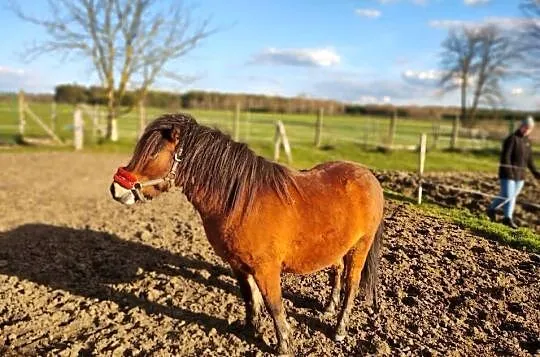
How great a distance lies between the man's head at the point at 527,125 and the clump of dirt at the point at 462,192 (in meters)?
1.35

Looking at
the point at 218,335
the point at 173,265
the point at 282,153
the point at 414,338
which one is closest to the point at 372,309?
the point at 414,338

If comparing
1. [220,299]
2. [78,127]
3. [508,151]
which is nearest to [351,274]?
[220,299]

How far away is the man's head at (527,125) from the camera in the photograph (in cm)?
830

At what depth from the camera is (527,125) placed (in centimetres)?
839

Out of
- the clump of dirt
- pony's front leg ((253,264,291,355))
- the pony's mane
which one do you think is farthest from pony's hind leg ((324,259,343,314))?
the clump of dirt

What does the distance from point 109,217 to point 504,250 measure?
6818 millimetres

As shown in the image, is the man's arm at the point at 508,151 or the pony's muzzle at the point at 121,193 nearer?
the pony's muzzle at the point at 121,193

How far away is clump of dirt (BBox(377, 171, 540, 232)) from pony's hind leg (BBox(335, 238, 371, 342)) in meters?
3.61

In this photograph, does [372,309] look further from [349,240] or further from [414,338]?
[349,240]

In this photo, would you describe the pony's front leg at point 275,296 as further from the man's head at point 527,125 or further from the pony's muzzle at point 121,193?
the man's head at point 527,125

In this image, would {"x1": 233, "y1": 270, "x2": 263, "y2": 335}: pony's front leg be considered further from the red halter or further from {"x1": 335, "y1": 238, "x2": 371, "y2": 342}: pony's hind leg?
the red halter

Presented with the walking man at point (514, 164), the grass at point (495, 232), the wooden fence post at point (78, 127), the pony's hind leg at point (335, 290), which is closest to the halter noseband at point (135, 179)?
the pony's hind leg at point (335, 290)

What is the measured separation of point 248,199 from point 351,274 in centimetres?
136

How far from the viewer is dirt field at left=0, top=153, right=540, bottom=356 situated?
4.08 m
